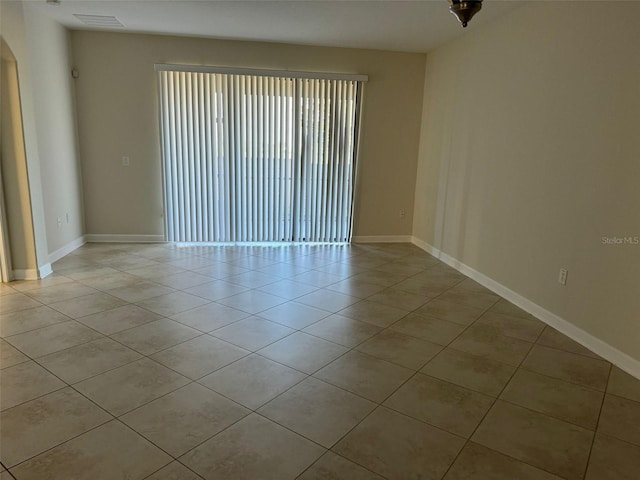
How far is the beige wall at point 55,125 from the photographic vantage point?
4.29 m

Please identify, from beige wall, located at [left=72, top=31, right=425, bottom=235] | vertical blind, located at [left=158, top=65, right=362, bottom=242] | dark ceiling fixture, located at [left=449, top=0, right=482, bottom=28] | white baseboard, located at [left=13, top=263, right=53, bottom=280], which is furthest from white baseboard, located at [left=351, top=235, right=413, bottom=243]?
dark ceiling fixture, located at [left=449, top=0, right=482, bottom=28]

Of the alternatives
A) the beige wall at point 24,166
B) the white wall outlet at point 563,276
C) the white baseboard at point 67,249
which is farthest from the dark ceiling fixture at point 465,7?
the white baseboard at point 67,249

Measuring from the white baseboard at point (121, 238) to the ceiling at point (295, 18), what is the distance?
2.56 m

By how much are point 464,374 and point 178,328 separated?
2034mm

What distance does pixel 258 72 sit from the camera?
17.4 ft

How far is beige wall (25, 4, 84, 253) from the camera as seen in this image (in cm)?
429

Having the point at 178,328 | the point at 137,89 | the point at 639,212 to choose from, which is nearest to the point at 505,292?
the point at 639,212

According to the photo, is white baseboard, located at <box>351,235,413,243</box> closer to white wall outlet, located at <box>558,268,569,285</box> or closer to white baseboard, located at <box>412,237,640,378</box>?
white baseboard, located at <box>412,237,640,378</box>

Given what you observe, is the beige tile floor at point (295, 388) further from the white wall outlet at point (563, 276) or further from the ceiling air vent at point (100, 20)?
the ceiling air vent at point (100, 20)

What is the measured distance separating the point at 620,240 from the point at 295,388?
7.60 feet

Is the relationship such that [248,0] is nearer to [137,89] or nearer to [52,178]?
[137,89]

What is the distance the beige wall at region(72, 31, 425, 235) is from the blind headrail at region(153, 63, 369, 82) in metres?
0.10

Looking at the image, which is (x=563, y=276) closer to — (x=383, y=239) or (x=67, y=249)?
(x=383, y=239)

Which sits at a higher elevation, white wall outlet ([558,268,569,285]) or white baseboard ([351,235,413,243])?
white wall outlet ([558,268,569,285])
